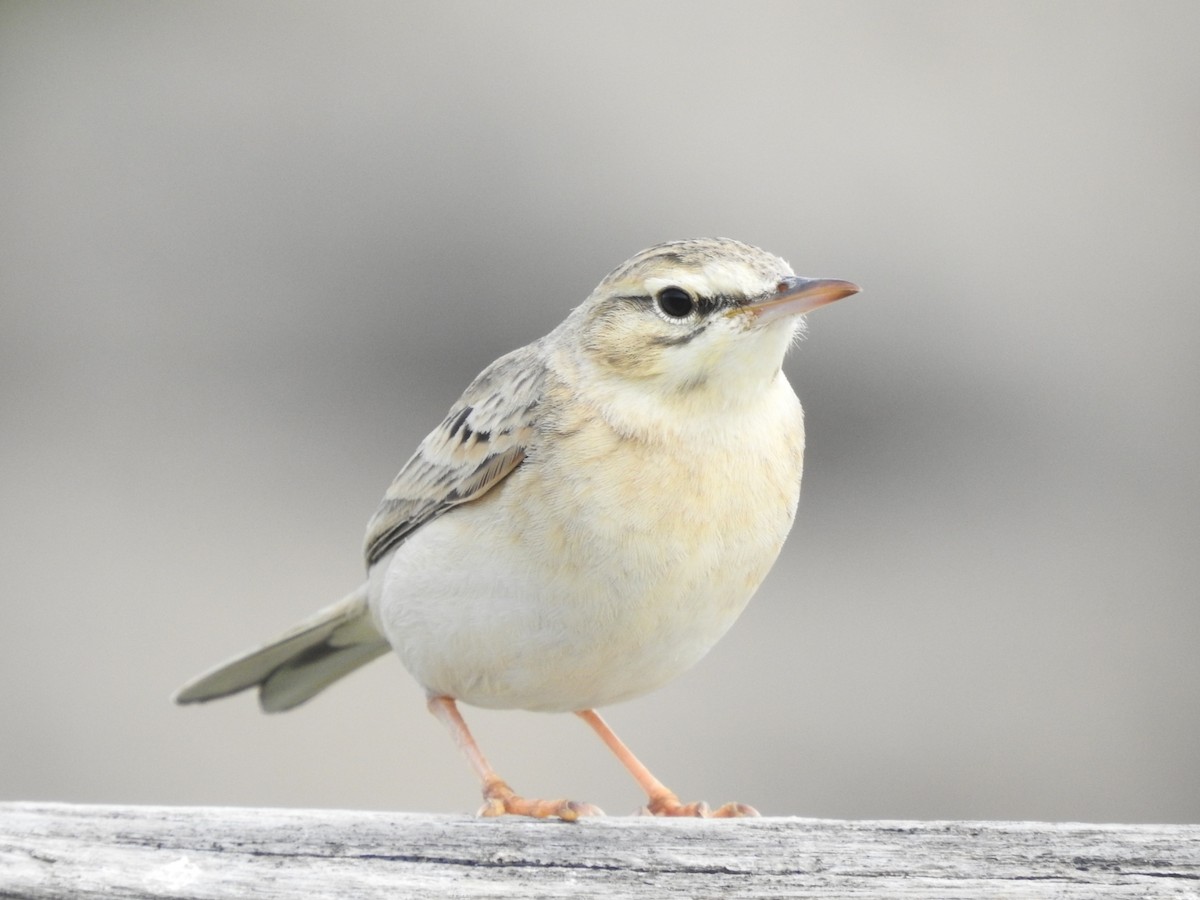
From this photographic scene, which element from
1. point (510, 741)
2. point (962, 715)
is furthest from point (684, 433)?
point (962, 715)

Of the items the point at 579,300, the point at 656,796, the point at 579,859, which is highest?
the point at 579,300

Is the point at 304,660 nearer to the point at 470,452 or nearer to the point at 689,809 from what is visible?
the point at 470,452

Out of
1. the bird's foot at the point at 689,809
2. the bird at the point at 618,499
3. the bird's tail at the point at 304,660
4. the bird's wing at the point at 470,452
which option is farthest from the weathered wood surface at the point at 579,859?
the bird's tail at the point at 304,660

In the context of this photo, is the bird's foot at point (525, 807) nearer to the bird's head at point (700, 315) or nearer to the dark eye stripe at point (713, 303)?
the bird's head at point (700, 315)

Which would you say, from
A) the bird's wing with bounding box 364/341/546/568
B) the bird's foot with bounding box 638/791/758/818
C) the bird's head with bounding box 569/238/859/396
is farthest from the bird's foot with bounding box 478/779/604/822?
the bird's head with bounding box 569/238/859/396

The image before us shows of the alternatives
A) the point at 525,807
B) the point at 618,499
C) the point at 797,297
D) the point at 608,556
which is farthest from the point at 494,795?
the point at 797,297

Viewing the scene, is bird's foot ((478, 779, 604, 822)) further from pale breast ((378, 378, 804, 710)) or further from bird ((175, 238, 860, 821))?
pale breast ((378, 378, 804, 710))
